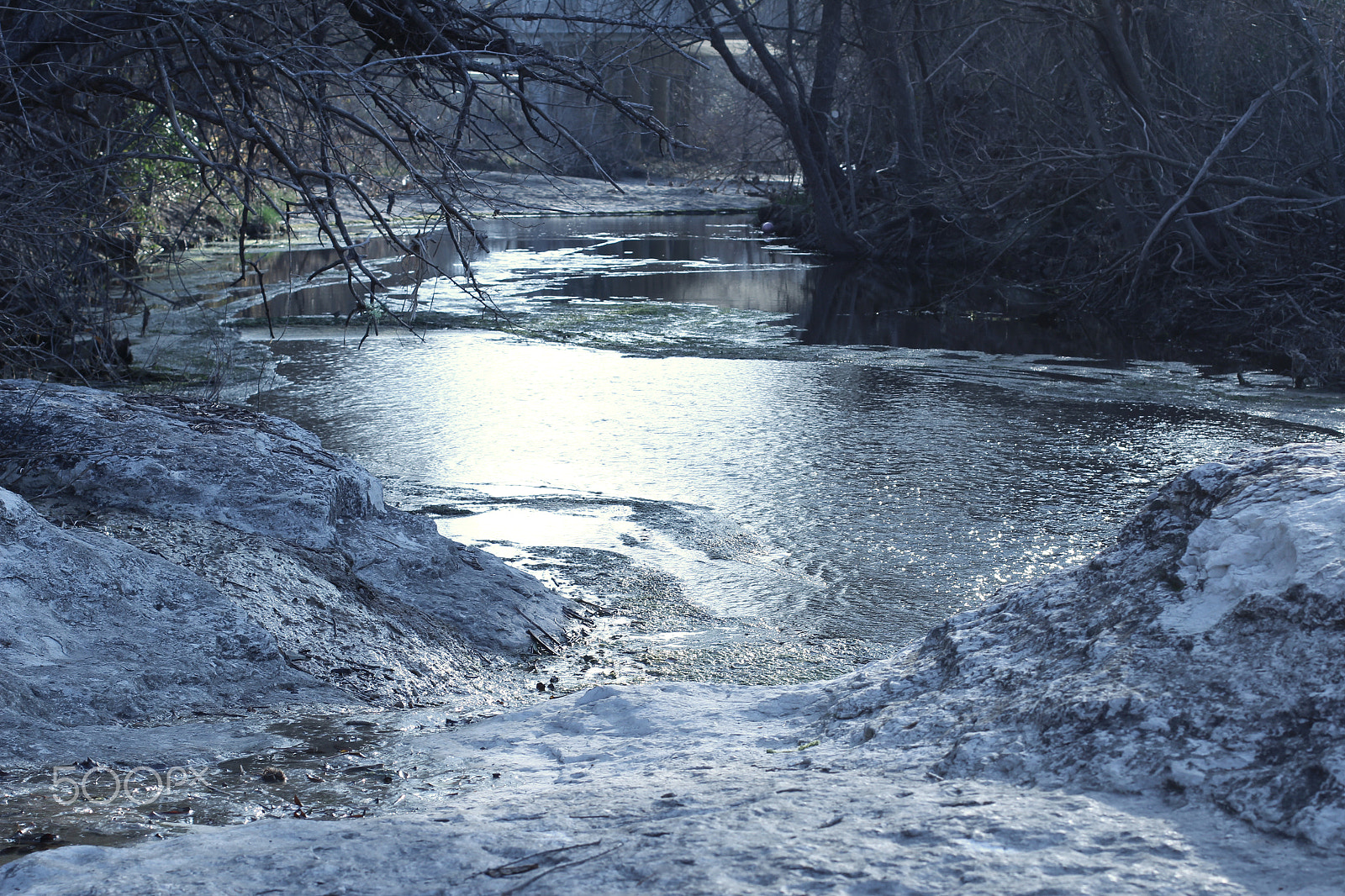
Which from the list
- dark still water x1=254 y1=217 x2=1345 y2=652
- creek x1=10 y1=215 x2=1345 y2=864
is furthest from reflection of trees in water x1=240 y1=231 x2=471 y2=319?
dark still water x1=254 y1=217 x2=1345 y2=652

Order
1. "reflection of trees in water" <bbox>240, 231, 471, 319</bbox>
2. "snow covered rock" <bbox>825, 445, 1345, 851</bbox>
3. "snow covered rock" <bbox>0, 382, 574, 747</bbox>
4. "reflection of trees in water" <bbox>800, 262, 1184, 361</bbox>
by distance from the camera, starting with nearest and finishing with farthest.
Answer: "snow covered rock" <bbox>825, 445, 1345, 851</bbox>, "snow covered rock" <bbox>0, 382, 574, 747</bbox>, "reflection of trees in water" <bbox>800, 262, 1184, 361</bbox>, "reflection of trees in water" <bbox>240, 231, 471, 319</bbox>

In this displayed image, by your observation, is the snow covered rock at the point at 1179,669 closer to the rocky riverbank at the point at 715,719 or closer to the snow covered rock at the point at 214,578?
the rocky riverbank at the point at 715,719

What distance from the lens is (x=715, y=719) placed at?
248 centimetres

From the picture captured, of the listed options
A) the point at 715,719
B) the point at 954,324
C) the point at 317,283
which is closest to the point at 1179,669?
the point at 715,719

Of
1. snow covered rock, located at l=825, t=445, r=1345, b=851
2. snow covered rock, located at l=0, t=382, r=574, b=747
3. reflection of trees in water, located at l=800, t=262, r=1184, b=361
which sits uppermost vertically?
reflection of trees in water, located at l=800, t=262, r=1184, b=361

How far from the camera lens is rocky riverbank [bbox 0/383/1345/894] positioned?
1.57m

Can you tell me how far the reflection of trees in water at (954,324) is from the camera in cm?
1103

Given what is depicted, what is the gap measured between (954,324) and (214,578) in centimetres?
1074

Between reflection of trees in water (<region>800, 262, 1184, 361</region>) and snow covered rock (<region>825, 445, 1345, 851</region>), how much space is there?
28.1 ft

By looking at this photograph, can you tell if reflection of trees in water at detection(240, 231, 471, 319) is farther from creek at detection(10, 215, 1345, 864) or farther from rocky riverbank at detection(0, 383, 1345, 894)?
rocky riverbank at detection(0, 383, 1345, 894)

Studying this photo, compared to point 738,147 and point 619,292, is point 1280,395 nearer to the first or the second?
point 619,292

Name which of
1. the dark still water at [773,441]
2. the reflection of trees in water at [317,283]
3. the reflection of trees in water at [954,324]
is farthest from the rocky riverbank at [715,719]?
the reflection of trees in water at [954,324]

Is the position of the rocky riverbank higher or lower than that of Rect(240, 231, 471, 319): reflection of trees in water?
lower

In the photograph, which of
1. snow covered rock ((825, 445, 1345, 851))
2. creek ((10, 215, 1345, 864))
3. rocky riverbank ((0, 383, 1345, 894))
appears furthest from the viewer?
creek ((10, 215, 1345, 864))
